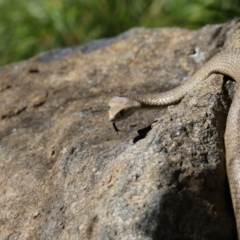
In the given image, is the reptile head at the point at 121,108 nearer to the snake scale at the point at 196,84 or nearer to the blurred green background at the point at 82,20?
the snake scale at the point at 196,84

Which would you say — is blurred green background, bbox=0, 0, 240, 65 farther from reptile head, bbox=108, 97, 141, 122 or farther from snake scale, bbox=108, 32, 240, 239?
reptile head, bbox=108, 97, 141, 122

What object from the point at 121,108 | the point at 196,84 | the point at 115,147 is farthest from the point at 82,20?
the point at 115,147

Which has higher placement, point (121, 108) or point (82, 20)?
point (121, 108)

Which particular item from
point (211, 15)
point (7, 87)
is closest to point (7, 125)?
point (7, 87)

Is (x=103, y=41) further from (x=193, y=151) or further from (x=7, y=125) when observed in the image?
(x=193, y=151)

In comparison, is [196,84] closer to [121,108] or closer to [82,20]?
[121,108]

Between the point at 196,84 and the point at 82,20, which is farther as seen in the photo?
the point at 82,20
